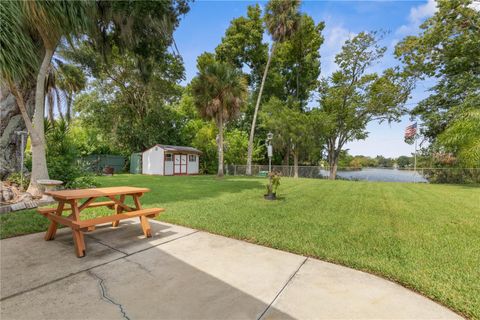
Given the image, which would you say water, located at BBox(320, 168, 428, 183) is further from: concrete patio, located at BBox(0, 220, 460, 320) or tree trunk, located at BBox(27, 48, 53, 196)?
tree trunk, located at BBox(27, 48, 53, 196)

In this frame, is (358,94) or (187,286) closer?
(187,286)

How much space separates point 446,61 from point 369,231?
15857 millimetres

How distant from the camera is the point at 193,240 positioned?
339cm

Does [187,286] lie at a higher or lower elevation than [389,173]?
lower

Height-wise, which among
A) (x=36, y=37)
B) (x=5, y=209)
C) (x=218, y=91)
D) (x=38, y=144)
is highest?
(x=218, y=91)

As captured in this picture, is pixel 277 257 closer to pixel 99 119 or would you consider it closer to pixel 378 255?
pixel 378 255

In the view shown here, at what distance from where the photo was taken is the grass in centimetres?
234

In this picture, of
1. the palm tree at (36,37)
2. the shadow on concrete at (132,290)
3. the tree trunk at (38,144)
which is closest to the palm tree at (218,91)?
the palm tree at (36,37)

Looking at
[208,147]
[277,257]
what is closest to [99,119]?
[208,147]

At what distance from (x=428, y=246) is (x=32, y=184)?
856cm

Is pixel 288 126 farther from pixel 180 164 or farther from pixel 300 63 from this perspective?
pixel 180 164

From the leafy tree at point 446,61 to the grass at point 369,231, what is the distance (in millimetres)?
9082

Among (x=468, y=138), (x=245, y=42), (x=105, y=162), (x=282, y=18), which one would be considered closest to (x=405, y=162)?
(x=245, y=42)

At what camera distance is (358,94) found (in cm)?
1964
